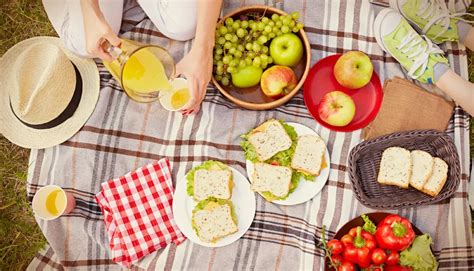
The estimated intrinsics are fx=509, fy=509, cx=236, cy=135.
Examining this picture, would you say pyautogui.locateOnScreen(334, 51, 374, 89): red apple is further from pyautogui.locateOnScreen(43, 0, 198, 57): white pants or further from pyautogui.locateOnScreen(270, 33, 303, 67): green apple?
pyautogui.locateOnScreen(43, 0, 198, 57): white pants

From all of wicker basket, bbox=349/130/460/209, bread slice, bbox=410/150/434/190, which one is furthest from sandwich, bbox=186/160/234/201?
bread slice, bbox=410/150/434/190

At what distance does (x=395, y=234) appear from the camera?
174cm

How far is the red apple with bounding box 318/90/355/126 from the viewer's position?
1880 mm

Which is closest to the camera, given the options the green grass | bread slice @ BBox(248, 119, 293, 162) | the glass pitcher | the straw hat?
the glass pitcher

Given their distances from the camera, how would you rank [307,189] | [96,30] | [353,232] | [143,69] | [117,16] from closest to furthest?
1. [143,69]
2. [96,30]
3. [353,232]
4. [307,189]
5. [117,16]

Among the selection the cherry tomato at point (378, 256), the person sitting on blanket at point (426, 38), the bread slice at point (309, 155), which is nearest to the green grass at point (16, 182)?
the bread slice at point (309, 155)

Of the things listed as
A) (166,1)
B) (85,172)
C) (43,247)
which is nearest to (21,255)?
(43,247)

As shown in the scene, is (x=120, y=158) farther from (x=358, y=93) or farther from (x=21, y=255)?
(x=358, y=93)

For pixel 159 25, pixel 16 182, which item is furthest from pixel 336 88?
pixel 16 182

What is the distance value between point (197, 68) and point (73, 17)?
1.82ft

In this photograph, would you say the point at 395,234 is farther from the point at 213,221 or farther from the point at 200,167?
the point at 200,167

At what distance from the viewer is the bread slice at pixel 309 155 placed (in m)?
1.87

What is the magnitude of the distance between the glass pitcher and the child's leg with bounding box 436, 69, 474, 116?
1.05 metres

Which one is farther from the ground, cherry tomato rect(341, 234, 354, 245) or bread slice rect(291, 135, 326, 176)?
bread slice rect(291, 135, 326, 176)
